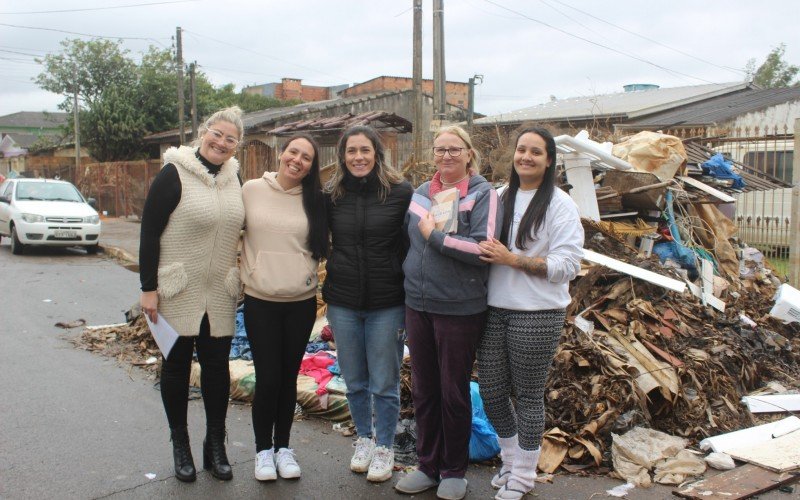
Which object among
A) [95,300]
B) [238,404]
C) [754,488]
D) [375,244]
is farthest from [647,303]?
[95,300]

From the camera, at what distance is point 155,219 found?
3.71m

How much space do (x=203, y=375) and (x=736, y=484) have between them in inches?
Result: 122

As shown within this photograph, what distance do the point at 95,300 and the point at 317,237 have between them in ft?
22.3

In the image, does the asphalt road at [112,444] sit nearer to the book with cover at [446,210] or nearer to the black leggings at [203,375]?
the black leggings at [203,375]

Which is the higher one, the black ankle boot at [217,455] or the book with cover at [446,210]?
the book with cover at [446,210]

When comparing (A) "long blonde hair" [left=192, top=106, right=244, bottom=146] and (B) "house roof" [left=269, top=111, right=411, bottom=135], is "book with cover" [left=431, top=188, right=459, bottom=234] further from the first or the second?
(B) "house roof" [left=269, top=111, right=411, bottom=135]

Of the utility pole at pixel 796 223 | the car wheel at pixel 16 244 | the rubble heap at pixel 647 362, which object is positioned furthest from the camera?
the car wheel at pixel 16 244

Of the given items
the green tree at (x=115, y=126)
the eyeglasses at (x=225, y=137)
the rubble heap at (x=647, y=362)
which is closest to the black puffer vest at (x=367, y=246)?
the eyeglasses at (x=225, y=137)

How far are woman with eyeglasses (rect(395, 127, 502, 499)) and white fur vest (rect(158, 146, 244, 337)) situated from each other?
104 cm

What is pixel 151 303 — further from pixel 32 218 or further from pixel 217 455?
pixel 32 218

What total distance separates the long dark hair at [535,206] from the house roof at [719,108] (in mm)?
12073

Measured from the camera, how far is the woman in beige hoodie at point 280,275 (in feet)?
12.6

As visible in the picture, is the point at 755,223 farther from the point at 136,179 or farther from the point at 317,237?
the point at 136,179

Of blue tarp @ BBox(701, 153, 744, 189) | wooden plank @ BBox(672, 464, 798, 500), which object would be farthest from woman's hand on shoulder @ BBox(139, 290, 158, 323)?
blue tarp @ BBox(701, 153, 744, 189)
